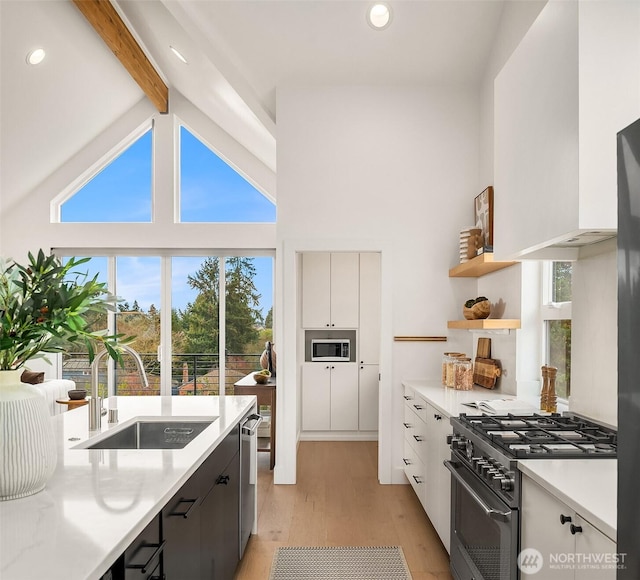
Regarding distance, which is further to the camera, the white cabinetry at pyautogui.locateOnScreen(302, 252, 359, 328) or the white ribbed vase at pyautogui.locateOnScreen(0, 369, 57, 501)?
the white cabinetry at pyautogui.locateOnScreen(302, 252, 359, 328)

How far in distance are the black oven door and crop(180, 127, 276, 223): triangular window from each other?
13.9 feet

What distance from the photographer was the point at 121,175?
6.24 m

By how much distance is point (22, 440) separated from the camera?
1337 millimetres

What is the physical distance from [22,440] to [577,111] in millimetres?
1963

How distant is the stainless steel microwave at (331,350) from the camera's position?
5.88 meters

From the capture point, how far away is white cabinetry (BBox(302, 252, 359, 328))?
5848 millimetres

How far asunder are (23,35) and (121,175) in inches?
83.5

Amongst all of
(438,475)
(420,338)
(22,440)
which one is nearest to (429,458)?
(438,475)

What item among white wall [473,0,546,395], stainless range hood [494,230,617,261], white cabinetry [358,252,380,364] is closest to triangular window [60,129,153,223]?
white cabinetry [358,252,380,364]

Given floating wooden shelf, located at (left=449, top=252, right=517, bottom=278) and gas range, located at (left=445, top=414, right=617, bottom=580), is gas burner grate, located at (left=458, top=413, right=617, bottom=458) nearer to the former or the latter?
gas range, located at (left=445, top=414, right=617, bottom=580)

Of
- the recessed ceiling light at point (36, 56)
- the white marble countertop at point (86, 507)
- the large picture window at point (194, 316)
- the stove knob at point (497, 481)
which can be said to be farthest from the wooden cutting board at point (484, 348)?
the recessed ceiling light at point (36, 56)

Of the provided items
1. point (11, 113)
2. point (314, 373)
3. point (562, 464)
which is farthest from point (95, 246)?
point (562, 464)

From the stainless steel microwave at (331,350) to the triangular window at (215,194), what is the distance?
1.52 metres

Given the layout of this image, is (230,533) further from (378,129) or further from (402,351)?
(378,129)
